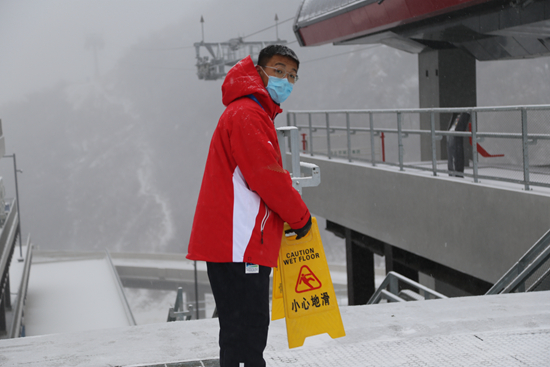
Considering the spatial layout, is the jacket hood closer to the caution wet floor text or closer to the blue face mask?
the blue face mask

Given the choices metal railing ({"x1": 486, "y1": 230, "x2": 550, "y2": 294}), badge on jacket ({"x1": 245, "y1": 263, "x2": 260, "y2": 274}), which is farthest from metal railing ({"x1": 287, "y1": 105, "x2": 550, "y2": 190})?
badge on jacket ({"x1": 245, "y1": 263, "x2": 260, "y2": 274})

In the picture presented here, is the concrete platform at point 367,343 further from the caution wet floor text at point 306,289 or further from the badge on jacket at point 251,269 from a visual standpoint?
the badge on jacket at point 251,269

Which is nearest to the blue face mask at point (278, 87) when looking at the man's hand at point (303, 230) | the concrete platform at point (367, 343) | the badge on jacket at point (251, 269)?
the man's hand at point (303, 230)

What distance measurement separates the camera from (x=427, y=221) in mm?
7750

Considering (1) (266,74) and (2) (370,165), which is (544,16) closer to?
(2) (370,165)

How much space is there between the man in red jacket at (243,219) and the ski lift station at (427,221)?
25 cm

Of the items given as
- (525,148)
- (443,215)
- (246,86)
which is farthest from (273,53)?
(443,215)

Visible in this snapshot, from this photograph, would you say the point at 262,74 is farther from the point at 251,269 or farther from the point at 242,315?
the point at 242,315

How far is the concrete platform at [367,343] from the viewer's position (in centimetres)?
322

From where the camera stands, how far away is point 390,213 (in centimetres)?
866

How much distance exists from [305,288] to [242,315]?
0.38m

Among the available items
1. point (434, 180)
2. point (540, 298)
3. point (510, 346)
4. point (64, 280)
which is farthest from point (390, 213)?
point (64, 280)

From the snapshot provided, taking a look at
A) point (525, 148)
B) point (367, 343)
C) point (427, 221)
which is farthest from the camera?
point (427, 221)

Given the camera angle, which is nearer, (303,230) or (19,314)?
(303,230)
